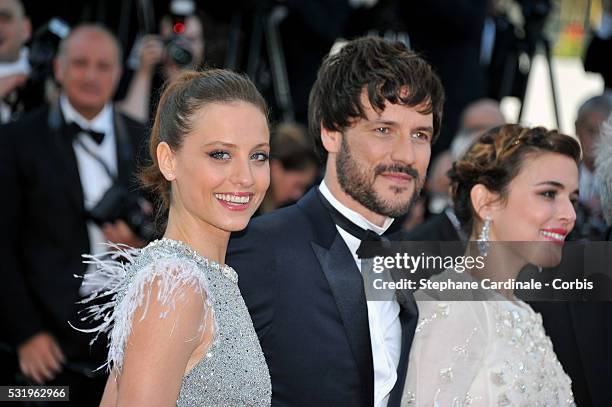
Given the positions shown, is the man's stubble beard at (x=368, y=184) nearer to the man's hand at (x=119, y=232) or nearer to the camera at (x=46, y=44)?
the man's hand at (x=119, y=232)

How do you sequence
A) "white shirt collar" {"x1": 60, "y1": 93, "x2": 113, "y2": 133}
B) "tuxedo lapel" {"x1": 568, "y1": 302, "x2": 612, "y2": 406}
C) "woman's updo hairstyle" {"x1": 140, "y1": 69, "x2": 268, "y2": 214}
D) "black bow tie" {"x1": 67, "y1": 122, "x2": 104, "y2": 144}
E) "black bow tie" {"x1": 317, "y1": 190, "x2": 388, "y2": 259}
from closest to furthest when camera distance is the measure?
"woman's updo hairstyle" {"x1": 140, "y1": 69, "x2": 268, "y2": 214}, "black bow tie" {"x1": 317, "y1": 190, "x2": 388, "y2": 259}, "tuxedo lapel" {"x1": 568, "y1": 302, "x2": 612, "y2": 406}, "black bow tie" {"x1": 67, "y1": 122, "x2": 104, "y2": 144}, "white shirt collar" {"x1": 60, "y1": 93, "x2": 113, "y2": 133}

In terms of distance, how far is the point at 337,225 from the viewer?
105 inches

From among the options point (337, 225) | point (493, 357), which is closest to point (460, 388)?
point (493, 357)

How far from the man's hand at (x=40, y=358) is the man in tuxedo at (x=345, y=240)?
4.83ft

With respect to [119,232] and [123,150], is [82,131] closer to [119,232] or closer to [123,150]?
[123,150]

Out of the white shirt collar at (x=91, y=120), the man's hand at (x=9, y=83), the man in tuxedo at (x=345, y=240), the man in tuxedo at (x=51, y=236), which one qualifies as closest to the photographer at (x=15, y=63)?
the man's hand at (x=9, y=83)

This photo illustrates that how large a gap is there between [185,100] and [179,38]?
8.52ft

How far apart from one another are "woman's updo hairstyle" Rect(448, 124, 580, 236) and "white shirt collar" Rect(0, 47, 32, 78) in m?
2.33

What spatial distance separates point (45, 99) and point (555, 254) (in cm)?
270

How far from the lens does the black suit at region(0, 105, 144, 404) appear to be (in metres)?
3.75

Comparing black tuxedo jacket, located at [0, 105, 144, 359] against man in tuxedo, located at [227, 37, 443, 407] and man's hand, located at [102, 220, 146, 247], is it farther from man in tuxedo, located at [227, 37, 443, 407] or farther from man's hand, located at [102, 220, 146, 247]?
man in tuxedo, located at [227, 37, 443, 407]

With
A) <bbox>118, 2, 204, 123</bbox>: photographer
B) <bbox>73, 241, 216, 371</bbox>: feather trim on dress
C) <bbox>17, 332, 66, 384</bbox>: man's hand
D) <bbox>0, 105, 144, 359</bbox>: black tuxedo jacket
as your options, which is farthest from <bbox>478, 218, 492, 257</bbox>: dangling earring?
<bbox>118, 2, 204, 123</bbox>: photographer

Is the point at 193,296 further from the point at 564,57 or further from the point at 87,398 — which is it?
the point at 564,57

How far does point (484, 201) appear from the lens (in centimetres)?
285
